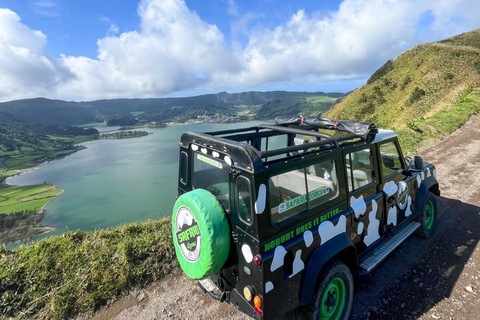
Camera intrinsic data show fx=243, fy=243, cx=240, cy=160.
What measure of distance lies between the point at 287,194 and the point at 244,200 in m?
0.91

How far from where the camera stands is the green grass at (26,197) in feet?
119

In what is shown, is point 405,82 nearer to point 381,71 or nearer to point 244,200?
point 381,71

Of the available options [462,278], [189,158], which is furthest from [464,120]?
[189,158]

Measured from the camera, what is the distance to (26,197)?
1690 inches

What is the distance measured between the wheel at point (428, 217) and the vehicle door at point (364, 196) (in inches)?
64.8

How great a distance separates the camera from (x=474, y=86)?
22328 millimetres

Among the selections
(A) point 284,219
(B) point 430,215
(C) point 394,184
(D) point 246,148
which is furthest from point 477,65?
(D) point 246,148

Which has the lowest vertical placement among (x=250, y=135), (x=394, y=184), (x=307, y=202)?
(x=394, y=184)

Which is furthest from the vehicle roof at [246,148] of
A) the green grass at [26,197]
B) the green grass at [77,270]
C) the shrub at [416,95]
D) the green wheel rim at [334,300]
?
the green grass at [26,197]

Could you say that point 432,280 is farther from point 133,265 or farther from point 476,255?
point 133,265

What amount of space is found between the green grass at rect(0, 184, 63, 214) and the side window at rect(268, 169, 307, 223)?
4149 cm

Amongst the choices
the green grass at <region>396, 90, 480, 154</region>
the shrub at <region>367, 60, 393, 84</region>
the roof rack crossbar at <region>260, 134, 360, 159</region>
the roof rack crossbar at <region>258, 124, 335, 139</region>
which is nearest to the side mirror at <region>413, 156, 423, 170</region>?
the roof rack crossbar at <region>260, 134, 360, 159</region>

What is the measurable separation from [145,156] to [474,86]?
172 feet

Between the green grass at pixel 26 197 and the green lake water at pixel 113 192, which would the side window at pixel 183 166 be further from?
the green grass at pixel 26 197
